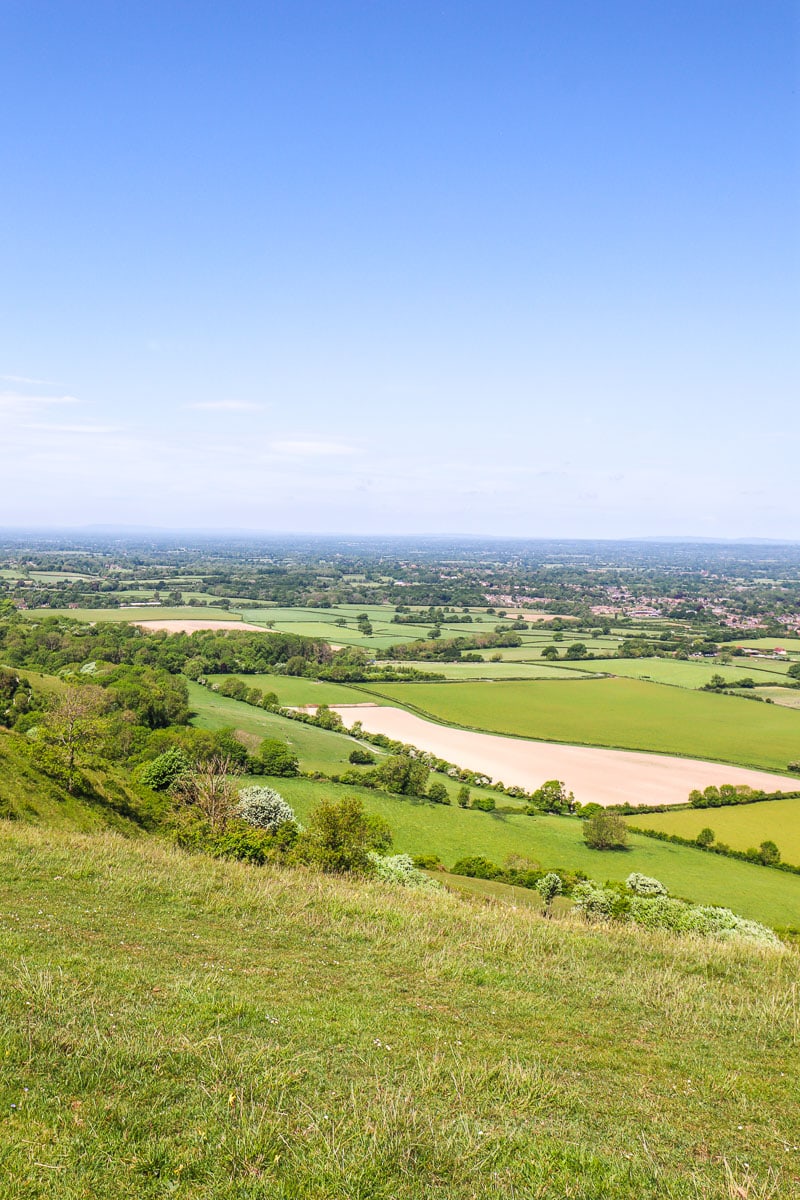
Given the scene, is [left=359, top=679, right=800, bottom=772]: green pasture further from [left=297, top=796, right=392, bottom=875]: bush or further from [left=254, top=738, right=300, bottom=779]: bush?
[left=297, top=796, right=392, bottom=875]: bush

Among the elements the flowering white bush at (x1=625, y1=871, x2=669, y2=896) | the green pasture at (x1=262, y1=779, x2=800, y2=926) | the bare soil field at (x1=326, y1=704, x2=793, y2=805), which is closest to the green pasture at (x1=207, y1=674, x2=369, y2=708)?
the bare soil field at (x1=326, y1=704, x2=793, y2=805)

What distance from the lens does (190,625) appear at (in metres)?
137

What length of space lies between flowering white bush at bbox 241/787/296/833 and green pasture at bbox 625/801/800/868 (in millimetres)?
28356

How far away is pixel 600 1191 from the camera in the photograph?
6062 mm

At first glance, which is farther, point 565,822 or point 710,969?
point 565,822

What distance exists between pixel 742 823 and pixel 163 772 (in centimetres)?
4532

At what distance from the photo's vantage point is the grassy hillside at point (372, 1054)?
19.7 ft

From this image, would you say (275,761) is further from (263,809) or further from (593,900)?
(593,900)

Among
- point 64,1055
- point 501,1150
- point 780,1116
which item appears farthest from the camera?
point 780,1116

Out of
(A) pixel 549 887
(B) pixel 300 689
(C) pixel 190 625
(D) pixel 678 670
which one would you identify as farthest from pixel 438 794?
(C) pixel 190 625

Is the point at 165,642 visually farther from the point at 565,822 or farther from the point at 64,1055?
the point at 64,1055

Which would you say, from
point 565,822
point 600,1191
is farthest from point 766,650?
point 600,1191

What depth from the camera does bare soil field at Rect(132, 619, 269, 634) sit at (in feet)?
424

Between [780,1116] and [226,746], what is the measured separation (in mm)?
55667
